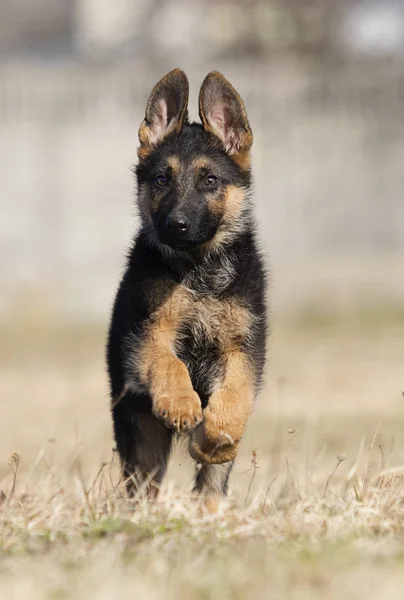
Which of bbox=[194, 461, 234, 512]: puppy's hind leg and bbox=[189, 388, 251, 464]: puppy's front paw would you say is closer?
bbox=[189, 388, 251, 464]: puppy's front paw

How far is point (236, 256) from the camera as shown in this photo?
6.11 m

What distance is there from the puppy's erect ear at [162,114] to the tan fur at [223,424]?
1482 millimetres

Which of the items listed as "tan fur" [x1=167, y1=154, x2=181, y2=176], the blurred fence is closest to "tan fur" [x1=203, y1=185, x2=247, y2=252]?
"tan fur" [x1=167, y1=154, x2=181, y2=176]

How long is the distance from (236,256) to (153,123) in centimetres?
91

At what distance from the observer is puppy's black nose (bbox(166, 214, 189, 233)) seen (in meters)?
5.90

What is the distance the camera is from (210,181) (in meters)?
6.29

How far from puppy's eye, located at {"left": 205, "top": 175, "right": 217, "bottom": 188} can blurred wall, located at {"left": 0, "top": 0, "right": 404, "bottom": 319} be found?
17.3 metres

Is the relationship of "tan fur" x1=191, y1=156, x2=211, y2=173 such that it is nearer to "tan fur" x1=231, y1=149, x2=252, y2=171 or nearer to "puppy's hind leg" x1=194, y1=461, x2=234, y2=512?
"tan fur" x1=231, y1=149, x2=252, y2=171

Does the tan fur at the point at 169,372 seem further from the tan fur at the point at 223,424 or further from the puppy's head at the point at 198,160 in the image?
the puppy's head at the point at 198,160

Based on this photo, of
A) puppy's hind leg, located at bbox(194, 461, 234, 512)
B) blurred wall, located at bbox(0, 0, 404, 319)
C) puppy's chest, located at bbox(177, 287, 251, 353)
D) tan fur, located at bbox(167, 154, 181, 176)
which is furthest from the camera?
blurred wall, located at bbox(0, 0, 404, 319)

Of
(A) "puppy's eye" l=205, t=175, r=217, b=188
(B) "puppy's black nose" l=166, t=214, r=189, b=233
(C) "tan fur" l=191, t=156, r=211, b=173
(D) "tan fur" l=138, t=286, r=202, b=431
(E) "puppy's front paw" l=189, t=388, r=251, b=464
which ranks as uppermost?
(C) "tan fur" l=191, t=156, r=211, b=173

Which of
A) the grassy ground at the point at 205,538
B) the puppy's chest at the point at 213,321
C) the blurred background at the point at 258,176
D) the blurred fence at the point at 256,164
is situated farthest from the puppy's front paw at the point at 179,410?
the blurred fence at the point at 256,164

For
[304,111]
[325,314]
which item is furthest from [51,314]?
[304,111]

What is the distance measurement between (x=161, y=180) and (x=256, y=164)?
18.8 meters
